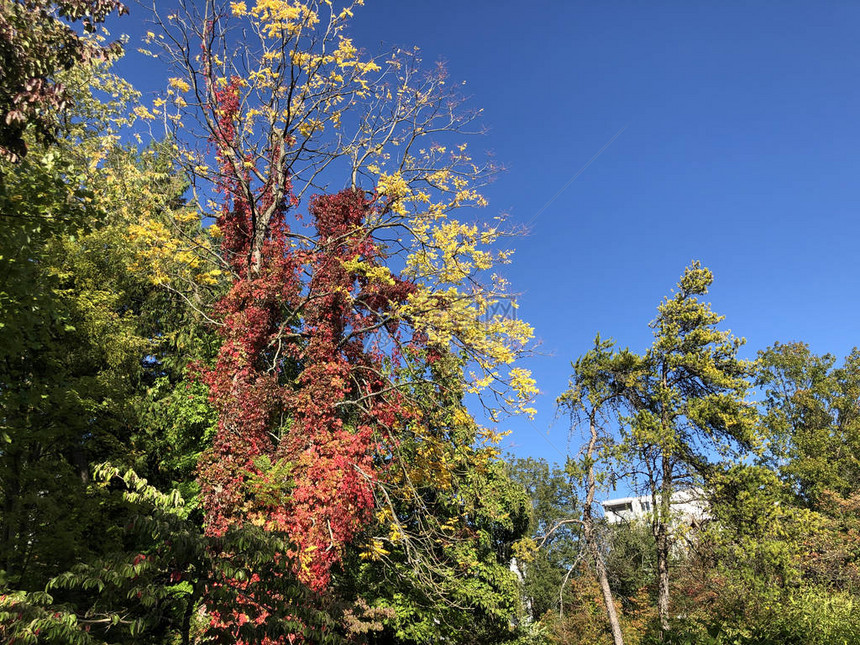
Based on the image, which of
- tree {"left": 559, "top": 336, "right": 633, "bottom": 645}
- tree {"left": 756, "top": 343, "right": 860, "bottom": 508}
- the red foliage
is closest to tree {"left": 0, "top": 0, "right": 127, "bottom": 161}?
the red foliage

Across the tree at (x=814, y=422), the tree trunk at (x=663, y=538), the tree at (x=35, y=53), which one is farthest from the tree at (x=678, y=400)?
the tree at (x=35, y=53)

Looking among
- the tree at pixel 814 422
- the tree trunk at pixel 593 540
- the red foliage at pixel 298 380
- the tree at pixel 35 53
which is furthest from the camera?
the tree at pixel 814 422

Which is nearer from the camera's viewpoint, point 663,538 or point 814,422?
point 663,538

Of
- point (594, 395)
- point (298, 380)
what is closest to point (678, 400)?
point (594, 395)

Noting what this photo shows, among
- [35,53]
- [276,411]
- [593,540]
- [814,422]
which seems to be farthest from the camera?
[814,422]

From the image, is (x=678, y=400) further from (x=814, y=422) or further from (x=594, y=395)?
(x=814, y=422)

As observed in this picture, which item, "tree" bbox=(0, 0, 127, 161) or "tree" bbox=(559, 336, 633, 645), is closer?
"tree" bbox=(0, 0, 127, 161)

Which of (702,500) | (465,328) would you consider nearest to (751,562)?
(702,500)

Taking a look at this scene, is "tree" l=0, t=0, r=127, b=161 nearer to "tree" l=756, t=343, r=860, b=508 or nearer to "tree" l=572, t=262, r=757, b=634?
"tree" l=572, t=262, r=757, b=634

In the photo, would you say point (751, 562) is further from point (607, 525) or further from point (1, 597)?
point (1, 597)

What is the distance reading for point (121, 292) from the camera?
1408 centimetres

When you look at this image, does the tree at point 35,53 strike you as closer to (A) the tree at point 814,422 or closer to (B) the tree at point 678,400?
(B) the tree at point 678,400

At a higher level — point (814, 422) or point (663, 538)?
point (814, 422)

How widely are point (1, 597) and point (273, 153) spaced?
10.6 metres
